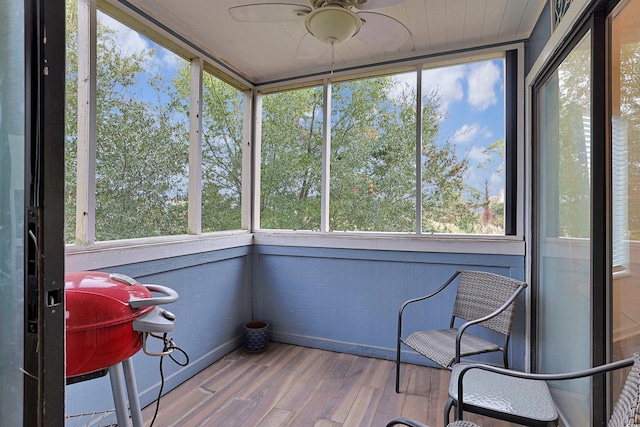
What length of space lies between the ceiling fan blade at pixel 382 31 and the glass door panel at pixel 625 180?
2.87 ft

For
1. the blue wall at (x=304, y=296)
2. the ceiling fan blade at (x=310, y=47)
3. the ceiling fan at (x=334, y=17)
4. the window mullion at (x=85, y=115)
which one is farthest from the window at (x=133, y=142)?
the ceiling fan blade at (x=310, y=47)

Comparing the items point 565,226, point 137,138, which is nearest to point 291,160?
point 137,138

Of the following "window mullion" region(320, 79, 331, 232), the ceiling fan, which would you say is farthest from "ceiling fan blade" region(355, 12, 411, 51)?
"window mullion" region(320, 79, 331, 232)

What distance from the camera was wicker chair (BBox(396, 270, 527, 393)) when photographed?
189 cm

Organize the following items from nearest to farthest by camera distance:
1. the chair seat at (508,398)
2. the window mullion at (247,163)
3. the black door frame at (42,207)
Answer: the black door frame at (42,207) < the chair seat at (508,398) < the window mullion at (247,163)

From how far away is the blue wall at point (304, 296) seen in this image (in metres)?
2.32

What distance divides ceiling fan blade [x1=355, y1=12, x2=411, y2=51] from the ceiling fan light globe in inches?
2.9

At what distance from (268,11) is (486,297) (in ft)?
6.95

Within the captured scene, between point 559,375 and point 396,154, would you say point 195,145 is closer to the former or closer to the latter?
point 396,154

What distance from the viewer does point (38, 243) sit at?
64 cm

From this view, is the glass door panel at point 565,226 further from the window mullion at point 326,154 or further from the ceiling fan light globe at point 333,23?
the window mullion at point 326,154

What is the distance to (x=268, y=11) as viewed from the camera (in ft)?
5.19

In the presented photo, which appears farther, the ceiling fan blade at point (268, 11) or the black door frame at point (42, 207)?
the ceiling fan blade at point (268, 11)

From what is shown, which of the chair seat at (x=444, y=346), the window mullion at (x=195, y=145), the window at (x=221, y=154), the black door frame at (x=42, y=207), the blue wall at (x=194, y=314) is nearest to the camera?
the black door frame at (x=42, y=207)
